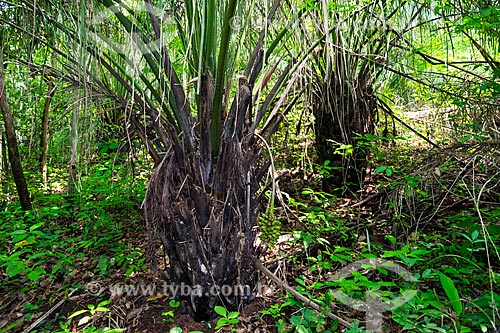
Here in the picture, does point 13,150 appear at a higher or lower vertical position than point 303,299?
higher

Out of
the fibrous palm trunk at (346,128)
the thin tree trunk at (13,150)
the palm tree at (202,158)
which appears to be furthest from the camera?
the fibrous palm trunk at (346,128)

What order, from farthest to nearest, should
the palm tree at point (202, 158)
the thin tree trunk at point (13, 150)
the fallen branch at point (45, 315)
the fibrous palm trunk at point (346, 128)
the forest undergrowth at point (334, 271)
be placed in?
the fibrous palm trunk at point (346, 128)
the thin tree trunk at point (13, 150)
the fallen branch at point (45, 315)
the palm tree at point (202, 158)
the forest undergrowth at point (334, 271)

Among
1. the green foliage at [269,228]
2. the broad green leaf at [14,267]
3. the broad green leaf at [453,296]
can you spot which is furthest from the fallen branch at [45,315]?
the broad green leaf at [453,296]

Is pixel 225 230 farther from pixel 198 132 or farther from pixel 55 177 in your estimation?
pixel 55 177

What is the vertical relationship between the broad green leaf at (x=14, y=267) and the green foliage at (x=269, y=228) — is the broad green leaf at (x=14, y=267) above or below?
below

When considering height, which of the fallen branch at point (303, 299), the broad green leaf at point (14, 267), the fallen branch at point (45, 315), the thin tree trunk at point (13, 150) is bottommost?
the fallen branch at point (45, 315)

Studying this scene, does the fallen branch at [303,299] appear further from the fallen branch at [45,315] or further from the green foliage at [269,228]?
the fallen branch at [45,315]

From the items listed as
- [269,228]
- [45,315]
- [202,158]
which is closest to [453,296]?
[269,228]

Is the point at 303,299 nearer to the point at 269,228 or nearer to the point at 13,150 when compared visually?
the point at 269,228

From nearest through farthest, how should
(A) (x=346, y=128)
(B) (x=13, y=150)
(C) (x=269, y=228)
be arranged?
(C) (x=269, y=228) → (B) (x=13, y=150) → (A) (x=346, y=128)

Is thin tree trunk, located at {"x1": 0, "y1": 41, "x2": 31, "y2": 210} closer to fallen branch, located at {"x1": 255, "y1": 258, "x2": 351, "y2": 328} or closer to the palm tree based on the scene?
the palm tree

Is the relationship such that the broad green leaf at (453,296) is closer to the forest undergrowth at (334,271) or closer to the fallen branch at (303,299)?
the forest undergrowth at (334,271)

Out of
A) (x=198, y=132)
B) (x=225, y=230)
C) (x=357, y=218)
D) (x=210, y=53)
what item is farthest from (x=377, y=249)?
(x=210, y=53)

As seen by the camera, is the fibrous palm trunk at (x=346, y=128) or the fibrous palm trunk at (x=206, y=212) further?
the fibrous palm trunk at (x=346, y=128)
